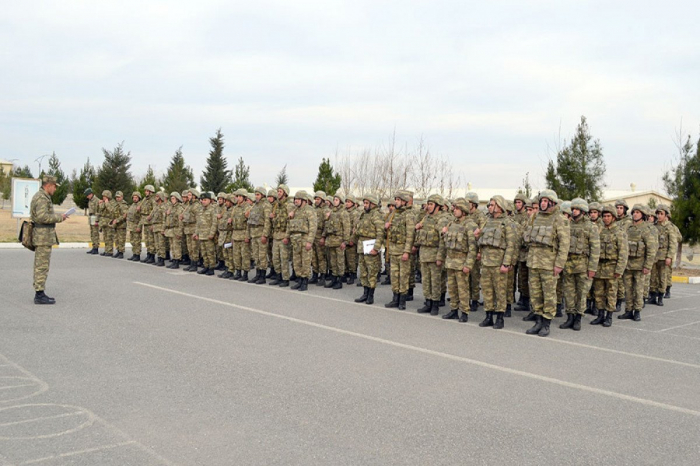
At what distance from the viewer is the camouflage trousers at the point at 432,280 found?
412 inches

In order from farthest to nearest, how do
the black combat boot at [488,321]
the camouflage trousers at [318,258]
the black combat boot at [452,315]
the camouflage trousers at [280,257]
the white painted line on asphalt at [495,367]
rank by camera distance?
the camouflage trousers at [318,258], the camouflage trousers at [280,257], the black combat boot at [452,315], the black combat boot at [488,321], the white painted line on asphalt at [495,367]

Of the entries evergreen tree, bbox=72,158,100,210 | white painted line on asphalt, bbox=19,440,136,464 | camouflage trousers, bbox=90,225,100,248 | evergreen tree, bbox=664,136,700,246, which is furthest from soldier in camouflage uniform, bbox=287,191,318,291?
evergreen tree, bbox=72,158,100,210

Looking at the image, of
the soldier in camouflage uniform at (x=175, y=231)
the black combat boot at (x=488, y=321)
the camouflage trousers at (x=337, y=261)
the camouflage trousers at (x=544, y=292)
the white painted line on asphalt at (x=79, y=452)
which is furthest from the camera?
the soldier in camouflage uniform at (x=175, y=231)

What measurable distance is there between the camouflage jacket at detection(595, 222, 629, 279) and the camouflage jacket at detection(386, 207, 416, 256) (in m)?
3.34

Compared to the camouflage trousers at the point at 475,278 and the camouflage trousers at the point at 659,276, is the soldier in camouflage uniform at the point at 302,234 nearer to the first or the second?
the camouflage trousers at the point at 475,278

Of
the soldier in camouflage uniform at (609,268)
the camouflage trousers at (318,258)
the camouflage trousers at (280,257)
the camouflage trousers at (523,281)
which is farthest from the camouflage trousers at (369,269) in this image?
the soldier in camouflage uniform at (609,268)

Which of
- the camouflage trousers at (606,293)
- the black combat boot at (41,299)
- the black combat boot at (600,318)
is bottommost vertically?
the black combat boot at (600,318)

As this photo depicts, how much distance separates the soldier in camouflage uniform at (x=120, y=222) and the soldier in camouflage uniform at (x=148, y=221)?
0.82m

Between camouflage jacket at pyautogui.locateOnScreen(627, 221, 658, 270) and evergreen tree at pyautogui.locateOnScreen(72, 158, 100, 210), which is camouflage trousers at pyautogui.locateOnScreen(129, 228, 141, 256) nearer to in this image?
camouflage jacket at pyautogui.locateOnScreen(627, 221, 658, 270)

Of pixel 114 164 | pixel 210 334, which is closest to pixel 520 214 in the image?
pixel 210 334

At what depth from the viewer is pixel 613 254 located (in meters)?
10.3

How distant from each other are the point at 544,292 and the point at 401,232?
301 cm

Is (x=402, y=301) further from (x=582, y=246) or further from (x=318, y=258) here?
(x=318, y=258)

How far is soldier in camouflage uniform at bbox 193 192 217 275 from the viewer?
1476 centimetres
